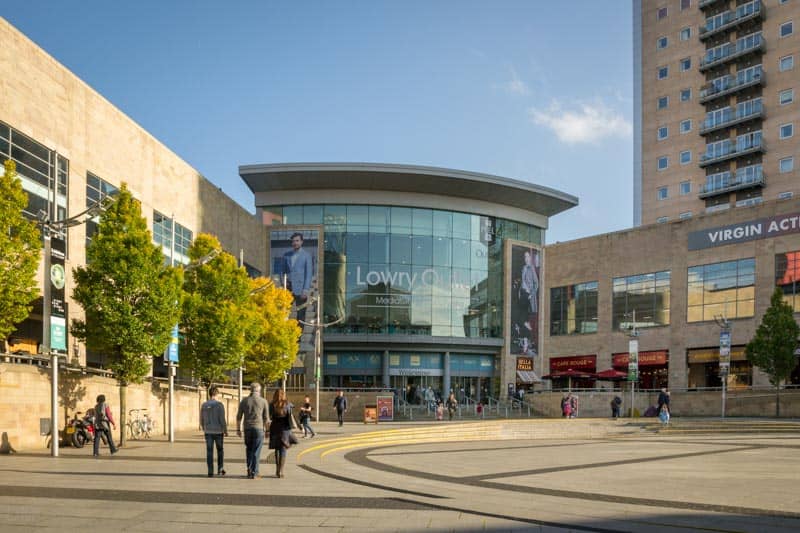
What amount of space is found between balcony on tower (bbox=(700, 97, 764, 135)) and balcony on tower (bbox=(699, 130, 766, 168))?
4.41ft

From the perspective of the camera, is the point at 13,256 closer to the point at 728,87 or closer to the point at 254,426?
the point at 254,426

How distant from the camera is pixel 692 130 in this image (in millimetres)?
75812

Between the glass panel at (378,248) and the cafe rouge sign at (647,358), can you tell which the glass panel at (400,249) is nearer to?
the glass panel at (378,248)

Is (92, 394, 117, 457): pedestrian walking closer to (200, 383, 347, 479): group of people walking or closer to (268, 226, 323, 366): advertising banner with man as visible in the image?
(200, 383, 347, 479): group of people walking

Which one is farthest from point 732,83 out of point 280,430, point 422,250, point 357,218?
point 280,430

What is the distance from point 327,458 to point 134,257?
31.7 ft

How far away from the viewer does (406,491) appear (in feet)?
43.4

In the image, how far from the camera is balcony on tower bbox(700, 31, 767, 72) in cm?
6975

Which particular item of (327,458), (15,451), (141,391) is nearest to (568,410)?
(141,391)

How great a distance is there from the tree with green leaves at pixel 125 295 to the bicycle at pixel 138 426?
298 cm

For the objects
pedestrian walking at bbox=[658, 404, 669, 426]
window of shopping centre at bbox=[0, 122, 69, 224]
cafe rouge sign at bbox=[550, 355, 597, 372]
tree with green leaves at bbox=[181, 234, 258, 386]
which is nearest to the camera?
window of shopping centre at bbox=[0, 122, 69, 224]

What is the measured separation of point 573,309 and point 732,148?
70.5 feet

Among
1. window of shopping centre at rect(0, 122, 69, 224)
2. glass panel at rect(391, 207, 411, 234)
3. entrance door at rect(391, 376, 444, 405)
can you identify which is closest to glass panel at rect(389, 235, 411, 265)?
Answer: glass panel at rect(391, 207, 411, 234)

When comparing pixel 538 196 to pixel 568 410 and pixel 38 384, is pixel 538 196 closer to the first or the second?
pixel 568 410
